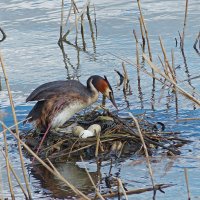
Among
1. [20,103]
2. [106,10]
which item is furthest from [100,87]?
[106,10]

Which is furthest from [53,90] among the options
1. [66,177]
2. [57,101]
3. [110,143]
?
[66,177]

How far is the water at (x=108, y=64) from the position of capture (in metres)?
6.87

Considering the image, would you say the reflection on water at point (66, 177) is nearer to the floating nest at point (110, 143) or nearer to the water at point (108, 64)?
the water at point (108, 64)

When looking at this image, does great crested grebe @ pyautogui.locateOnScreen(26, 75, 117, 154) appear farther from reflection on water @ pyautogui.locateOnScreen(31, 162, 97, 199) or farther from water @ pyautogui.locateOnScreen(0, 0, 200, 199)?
reflection on water @ pyautogui.locateOnScreen(31, 162, 97, 199)

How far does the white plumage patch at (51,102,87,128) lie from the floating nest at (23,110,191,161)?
0.09 metres

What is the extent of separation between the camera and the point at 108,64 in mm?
10797

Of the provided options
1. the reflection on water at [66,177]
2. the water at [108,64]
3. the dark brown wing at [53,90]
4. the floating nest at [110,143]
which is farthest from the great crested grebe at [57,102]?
the reflection on water at [66,177]

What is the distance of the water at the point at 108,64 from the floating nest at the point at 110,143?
15 cm

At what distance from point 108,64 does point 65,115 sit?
9.81ft

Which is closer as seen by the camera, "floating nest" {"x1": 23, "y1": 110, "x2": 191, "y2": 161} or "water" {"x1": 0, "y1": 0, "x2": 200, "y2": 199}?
"water" {"x1": 0, "y1": 0, "x2": 200, "y2": 199}

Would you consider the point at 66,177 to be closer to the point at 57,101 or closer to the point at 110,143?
the point at 110,143

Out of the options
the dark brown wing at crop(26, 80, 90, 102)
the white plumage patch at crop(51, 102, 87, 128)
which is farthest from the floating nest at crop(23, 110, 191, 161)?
the dark brown wing at crop(26, 80, 90, 102)

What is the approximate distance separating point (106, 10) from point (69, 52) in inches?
76.4

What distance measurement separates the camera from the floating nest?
24.5 ft
